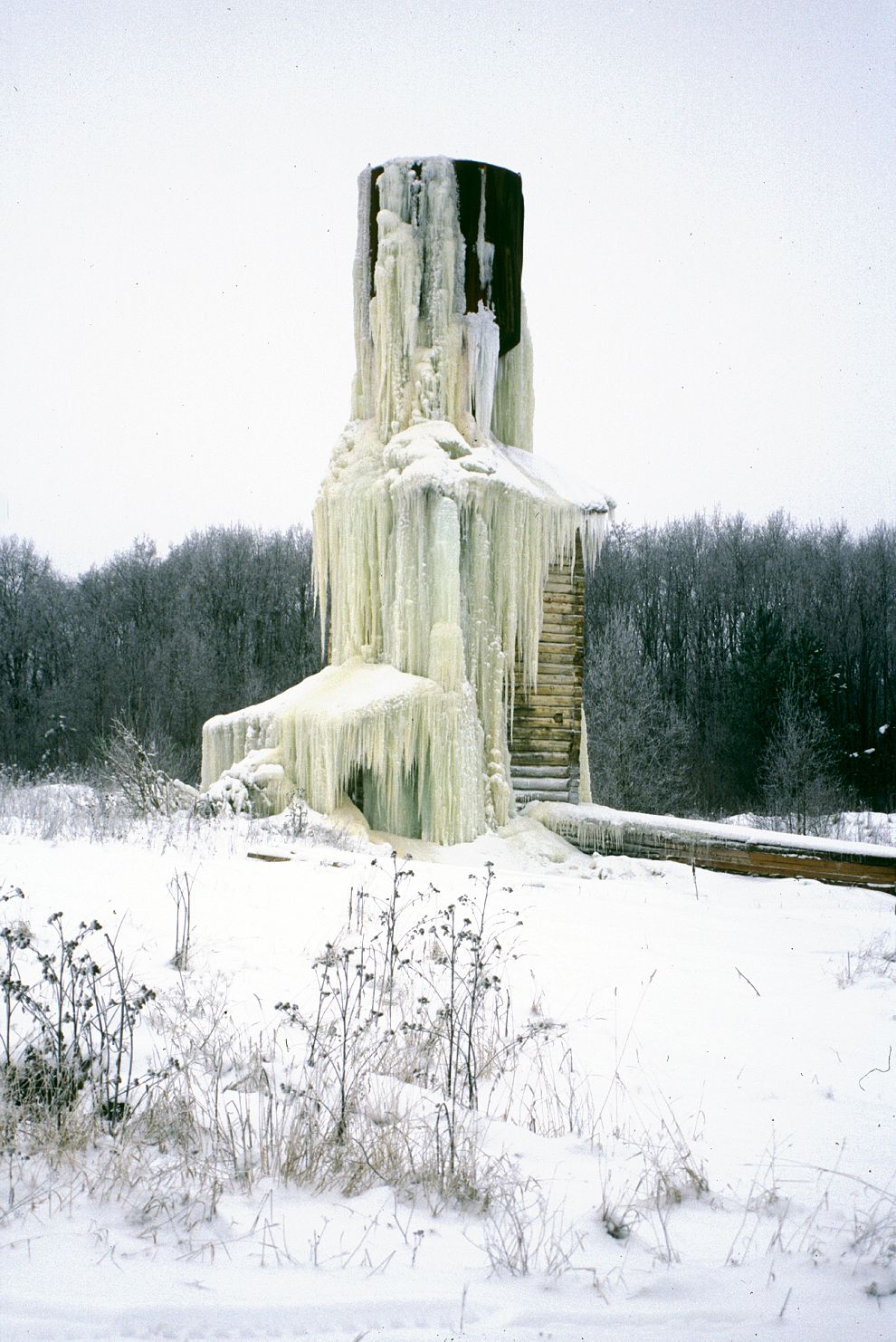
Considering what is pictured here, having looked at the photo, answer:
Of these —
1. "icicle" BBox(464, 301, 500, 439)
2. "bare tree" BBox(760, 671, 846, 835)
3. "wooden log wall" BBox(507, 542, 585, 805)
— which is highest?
"icicle" BBox(464, 301, 500, 439)

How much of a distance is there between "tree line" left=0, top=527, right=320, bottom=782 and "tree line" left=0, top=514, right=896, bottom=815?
0.07m

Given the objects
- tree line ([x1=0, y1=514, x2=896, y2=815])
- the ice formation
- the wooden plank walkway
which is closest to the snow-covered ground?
the wooden plank walkway

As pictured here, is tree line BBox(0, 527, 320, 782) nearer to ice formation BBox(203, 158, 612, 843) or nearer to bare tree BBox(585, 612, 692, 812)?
bare tree BBox(585, 612, 692, 812)

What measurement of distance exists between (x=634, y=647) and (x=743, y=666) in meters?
5.19

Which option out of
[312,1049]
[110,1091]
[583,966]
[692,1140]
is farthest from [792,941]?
[110,1091]

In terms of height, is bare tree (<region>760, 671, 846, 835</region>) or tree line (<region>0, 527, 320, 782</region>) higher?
tree line (<region>0, 527, 320, 782</region>)

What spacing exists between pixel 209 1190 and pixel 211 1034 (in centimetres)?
105

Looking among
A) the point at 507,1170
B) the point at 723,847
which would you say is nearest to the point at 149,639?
the point at 723,847

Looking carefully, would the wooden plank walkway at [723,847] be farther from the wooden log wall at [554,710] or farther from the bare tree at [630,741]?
the bare tree at [630,741]

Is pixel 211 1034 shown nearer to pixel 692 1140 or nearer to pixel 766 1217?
pixel 692 1140

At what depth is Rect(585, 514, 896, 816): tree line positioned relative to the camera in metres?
25.5

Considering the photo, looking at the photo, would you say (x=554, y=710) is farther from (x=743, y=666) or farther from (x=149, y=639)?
(x=149, y=639)

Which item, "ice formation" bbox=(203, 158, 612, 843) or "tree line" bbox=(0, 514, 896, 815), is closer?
"ice formation" bbox=(203, 158, 612, 843)

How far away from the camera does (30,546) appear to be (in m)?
38.4
